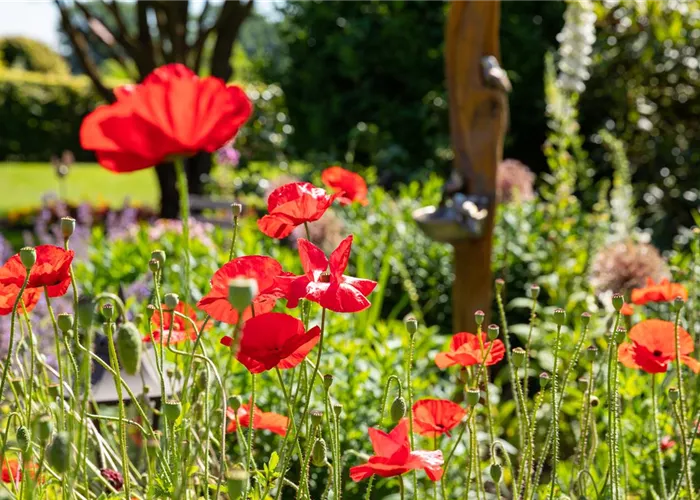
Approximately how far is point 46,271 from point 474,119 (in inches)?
90.8

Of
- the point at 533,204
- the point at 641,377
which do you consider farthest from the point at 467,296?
the point at 533,204

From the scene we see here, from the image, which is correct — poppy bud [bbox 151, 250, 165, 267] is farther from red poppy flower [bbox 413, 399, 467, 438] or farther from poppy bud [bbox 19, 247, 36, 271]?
red poppy flower [bbox 413, 399, 467, 438]

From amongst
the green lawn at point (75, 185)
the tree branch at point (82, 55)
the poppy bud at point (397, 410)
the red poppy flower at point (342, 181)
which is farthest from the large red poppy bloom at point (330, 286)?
the green lawn at point (75, 185)

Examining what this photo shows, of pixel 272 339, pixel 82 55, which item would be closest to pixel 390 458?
pixel 272 339

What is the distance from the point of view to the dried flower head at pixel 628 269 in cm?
324

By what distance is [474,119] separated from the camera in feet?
10.5

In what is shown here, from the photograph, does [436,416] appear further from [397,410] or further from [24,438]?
[24,438]

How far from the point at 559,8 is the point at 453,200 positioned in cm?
469

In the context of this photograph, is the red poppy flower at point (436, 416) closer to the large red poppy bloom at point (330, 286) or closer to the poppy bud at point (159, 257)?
the large red poppy bloom at point (330, 286)

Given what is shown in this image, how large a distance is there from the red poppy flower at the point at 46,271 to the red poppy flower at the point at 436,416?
22.8 inches

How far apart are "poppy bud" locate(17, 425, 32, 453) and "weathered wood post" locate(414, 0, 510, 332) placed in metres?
2.20

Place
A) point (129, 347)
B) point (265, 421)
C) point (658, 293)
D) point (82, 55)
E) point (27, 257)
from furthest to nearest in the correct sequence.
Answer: point (82, 55), point (658, 293), point (265, 421), point (27, 257), point (129, 347)

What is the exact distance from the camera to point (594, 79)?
6.42m

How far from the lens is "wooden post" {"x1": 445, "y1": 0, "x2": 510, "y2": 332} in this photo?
310cm
